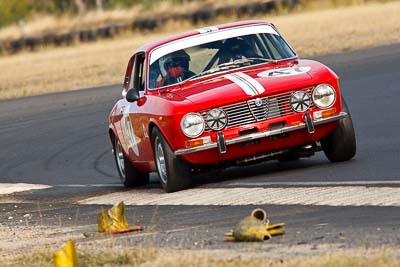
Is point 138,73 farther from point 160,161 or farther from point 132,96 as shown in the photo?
point 160,161

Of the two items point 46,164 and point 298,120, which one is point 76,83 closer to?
point 46,164

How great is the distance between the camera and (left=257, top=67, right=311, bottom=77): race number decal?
467 inches

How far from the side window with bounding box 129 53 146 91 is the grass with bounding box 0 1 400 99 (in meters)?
16.6

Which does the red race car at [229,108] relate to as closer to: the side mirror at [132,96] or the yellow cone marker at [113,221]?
the side mirror at [132,96]

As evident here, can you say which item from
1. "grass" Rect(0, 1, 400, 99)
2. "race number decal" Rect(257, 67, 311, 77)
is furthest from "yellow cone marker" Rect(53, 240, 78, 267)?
"grass" Rect(0, 1, 400, 99)

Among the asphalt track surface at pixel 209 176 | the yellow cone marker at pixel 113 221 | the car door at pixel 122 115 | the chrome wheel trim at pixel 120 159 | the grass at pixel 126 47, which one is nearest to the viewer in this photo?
the asphalt track surface at pixel 209 176

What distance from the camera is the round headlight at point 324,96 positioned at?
1164 cm

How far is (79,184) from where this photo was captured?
14609mm

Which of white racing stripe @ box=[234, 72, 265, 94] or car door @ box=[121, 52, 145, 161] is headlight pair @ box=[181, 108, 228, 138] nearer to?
white racing stripe @ box=[234, 72, 265, 94]

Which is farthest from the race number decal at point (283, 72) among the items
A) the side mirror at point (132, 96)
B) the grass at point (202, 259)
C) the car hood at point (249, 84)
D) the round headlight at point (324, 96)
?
the grass at point (202, 259)

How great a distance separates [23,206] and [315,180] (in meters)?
3.29

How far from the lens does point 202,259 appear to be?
7.29m

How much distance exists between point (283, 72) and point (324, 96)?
1.71ft

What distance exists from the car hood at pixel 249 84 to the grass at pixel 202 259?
3.63 metres
